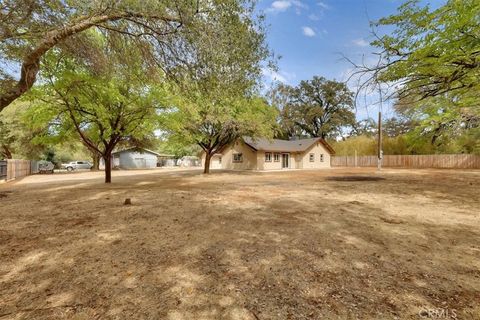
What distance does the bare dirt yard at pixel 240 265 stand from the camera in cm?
266

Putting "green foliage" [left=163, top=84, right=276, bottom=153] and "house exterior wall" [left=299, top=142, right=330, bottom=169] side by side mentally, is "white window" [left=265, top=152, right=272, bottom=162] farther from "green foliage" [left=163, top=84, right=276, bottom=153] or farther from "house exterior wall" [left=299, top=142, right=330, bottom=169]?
"green foliage" [left=163, top=84, right=276, bottom=153]

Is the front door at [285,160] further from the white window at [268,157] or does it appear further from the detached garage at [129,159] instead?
the detached garage at [129,159]

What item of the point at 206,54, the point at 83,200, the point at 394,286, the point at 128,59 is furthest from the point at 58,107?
the point at 394,286

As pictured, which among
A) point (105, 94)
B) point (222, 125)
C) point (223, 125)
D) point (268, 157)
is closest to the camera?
point (105, 94)

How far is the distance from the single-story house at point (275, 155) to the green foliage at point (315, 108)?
9897mm

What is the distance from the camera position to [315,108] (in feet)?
146

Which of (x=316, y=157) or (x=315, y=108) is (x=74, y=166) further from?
(x=315, y=108)

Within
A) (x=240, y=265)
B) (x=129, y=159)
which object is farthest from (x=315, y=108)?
(x=240, y=265)

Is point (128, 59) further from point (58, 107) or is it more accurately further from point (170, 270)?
point (58, 107)

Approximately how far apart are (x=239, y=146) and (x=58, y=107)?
22.1 meters

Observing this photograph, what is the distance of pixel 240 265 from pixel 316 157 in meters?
34.0

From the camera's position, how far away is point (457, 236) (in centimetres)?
486

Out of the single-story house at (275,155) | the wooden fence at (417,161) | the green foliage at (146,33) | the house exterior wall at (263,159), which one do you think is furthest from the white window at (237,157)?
the green foliage at (146,33)

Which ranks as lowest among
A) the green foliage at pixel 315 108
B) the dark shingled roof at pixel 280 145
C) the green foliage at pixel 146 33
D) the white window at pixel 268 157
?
the white window at pixel 268 157
